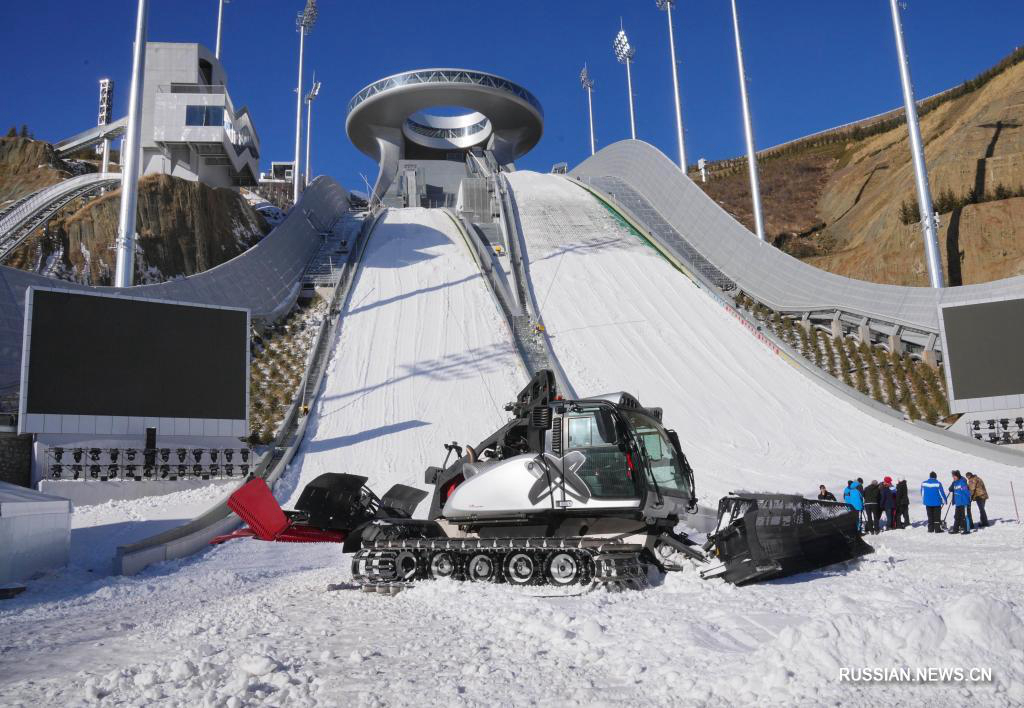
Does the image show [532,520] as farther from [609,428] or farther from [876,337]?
[876,337]

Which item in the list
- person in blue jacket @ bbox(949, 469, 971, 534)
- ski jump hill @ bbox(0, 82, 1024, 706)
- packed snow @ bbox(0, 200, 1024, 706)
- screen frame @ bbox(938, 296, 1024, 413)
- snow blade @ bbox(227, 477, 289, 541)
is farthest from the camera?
screen frame @ bbox(938, 296, 1024, 413)

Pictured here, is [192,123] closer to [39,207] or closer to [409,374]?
[39,207]

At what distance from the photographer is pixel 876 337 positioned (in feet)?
80.2

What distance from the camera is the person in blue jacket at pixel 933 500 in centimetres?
1156

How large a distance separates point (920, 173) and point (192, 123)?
97.4 ft

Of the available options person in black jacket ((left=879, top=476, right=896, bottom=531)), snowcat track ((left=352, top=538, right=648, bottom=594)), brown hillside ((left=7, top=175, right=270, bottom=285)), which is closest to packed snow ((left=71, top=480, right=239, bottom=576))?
snowcat track ((left=352, top=538, right=648, bottom=594))

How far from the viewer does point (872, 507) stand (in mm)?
12617

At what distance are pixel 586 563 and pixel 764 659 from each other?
3490mm

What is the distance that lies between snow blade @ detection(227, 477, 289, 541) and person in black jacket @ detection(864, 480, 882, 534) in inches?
364

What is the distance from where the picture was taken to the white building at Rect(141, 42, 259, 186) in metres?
34.2

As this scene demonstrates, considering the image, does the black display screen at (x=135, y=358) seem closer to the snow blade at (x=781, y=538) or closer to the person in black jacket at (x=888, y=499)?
the snow blade at (x=781, y=538)

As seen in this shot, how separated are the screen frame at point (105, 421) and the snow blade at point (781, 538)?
1149 centimetres

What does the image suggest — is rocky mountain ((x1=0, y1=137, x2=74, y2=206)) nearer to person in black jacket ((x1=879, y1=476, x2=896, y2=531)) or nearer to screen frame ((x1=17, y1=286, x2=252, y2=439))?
screen frame ((x1=17, y1=286, x2=252, y2=439))

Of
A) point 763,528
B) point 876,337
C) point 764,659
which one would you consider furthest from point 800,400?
point 764,659
